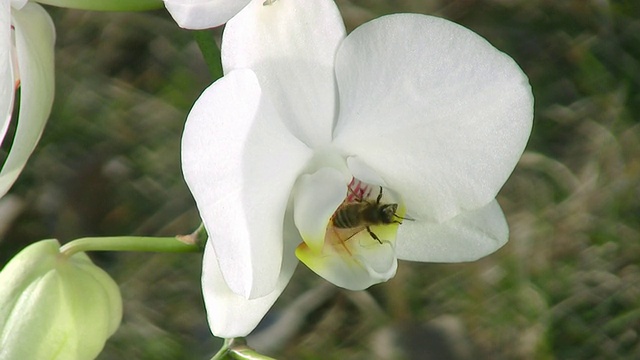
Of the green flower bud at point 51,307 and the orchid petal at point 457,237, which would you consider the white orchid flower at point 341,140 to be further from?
the green flower bud at point 51,307

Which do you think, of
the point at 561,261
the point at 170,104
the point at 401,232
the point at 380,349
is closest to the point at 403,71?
the point at 401,232

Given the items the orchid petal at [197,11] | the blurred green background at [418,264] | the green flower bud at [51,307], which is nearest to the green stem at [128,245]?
the green flower bud at [51,307]

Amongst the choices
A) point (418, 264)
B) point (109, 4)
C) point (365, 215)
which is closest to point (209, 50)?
point (109, 4)

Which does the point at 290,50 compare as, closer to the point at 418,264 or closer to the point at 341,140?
the point at 341,140

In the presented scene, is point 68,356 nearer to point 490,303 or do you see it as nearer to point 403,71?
point 403,71

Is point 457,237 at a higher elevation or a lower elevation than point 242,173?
lower

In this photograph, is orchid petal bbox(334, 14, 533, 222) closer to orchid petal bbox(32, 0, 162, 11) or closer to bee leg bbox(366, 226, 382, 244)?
bee leg bbox(366, 226, 382, 244)
